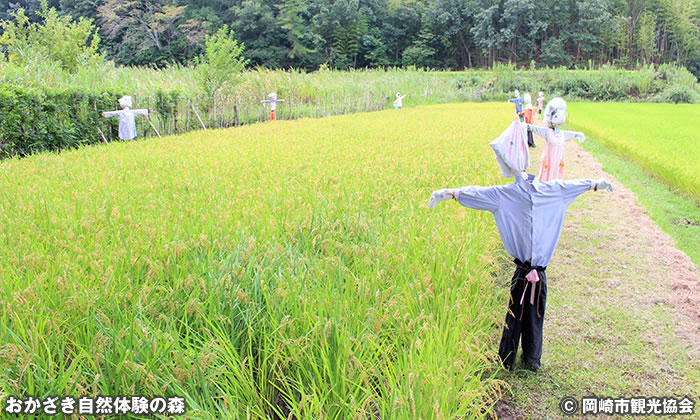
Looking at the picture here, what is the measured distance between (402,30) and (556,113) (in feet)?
168

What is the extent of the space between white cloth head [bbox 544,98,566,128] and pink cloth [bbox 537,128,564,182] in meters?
0.64

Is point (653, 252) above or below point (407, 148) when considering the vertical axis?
below

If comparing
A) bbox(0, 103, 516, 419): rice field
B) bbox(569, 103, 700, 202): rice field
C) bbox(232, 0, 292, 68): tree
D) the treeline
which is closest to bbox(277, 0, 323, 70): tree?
the treeline

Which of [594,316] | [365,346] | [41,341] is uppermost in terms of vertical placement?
[41,341]

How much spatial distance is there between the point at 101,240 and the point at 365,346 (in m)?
1.93

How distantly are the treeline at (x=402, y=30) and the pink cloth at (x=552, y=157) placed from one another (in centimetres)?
3919

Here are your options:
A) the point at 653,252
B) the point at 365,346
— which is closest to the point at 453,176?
the point at 653,252

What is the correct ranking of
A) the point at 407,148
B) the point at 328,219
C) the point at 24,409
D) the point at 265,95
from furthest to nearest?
the point at 265,95
the point at 407,148
the point at 328,219
the point at 24,409

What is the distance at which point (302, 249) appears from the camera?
3.21 m

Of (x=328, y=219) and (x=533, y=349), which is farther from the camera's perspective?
(x=328, y=219)

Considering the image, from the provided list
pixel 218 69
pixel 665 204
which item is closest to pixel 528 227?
pixel 665 204

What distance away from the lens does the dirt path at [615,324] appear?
2384mm

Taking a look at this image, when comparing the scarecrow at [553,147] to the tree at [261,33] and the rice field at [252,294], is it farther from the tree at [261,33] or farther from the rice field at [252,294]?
the tree at [261,33]

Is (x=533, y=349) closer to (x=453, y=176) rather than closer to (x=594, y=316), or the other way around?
(x=594, y=316)
